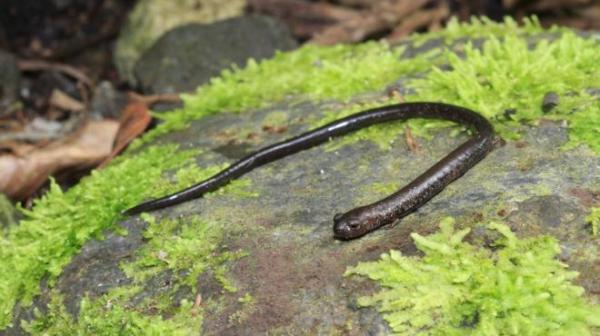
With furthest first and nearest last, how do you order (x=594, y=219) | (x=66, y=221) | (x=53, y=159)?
(x=53, y=159)
(x=66, y=221)
(x=594, y=219)

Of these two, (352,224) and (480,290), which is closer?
(480,290)

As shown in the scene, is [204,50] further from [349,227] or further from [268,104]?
[349,227]

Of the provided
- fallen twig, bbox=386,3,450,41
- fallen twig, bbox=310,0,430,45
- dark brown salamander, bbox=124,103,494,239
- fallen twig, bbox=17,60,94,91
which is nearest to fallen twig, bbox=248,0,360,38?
fallen twig, bbox=310,0,430,45

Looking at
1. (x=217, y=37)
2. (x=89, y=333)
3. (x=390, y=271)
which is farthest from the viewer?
(x=217, y=37)

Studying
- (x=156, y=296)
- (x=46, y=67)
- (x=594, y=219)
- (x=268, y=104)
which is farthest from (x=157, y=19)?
(x=594, y=219)

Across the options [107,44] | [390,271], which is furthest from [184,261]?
[107,44]

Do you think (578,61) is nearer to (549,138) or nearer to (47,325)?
(549,138)

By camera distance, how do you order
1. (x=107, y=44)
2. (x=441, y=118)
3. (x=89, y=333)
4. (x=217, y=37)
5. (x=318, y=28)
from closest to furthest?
(x=89, y=333) → (x=441, y=118) → (x=217, y=37) → (x=318, y=28) → (x=107, y=44)
